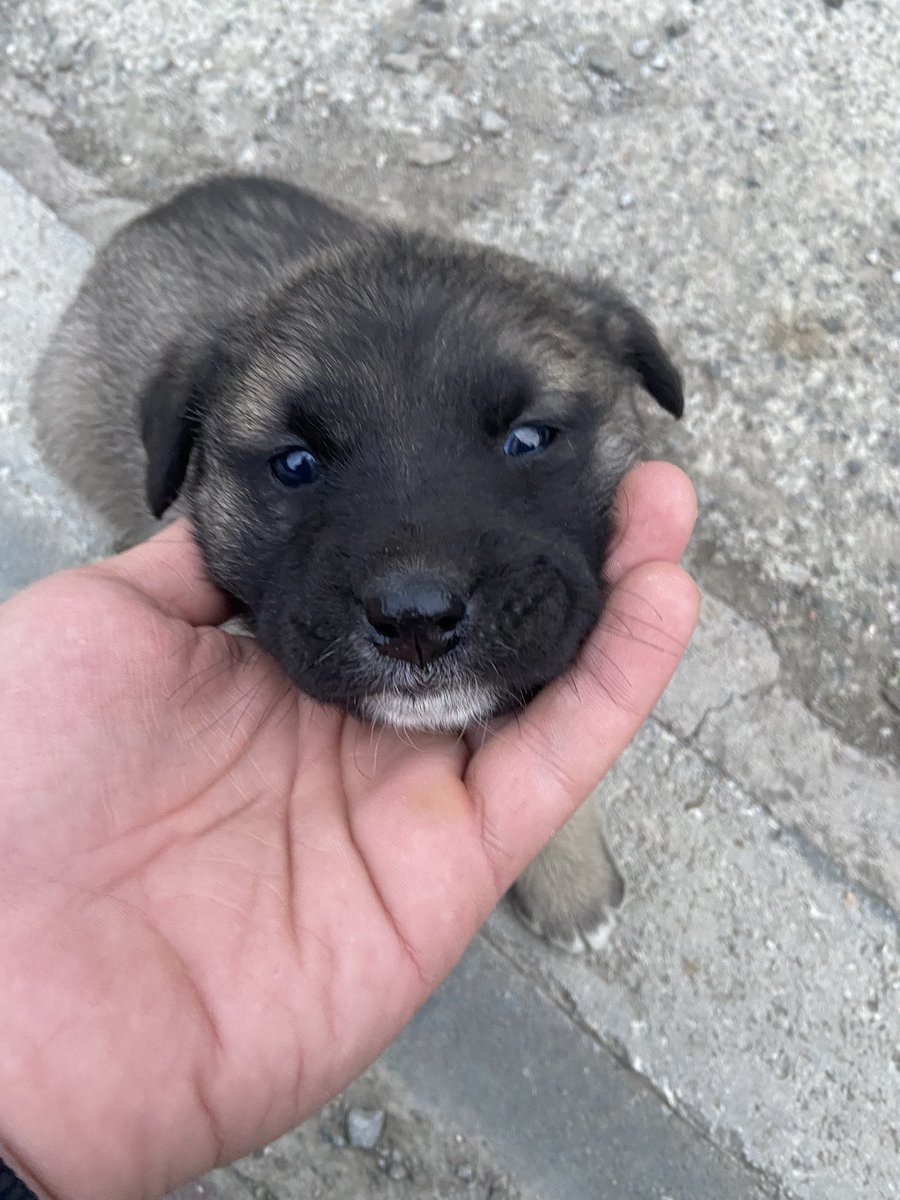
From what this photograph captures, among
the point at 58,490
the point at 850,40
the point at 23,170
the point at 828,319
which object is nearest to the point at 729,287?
the point at 828,319

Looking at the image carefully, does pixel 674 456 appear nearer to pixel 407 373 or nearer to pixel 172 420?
pixel 407 373

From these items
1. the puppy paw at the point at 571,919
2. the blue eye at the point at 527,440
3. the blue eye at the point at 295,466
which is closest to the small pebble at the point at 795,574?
the puppy paw at the point at 571,919

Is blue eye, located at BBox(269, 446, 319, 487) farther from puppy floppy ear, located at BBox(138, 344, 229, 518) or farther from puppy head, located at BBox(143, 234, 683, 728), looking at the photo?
puppy floppy ear, located at BBox(138, 344, 229, 518)

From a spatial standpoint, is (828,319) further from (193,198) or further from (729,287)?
(193,198)

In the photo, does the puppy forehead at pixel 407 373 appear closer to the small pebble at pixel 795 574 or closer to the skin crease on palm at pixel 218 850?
the skin crease on palm at pixel 218 850

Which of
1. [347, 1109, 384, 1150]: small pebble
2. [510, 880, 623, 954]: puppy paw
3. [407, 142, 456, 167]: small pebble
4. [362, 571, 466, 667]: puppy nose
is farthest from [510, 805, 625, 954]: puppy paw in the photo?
[407, 142, 456, 167]: small pebble

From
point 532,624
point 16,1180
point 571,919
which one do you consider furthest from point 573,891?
point 16,1180

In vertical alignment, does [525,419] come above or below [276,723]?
above
